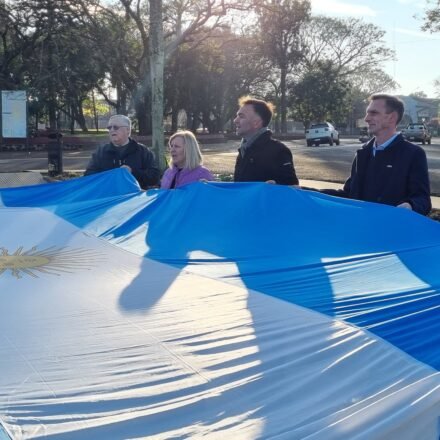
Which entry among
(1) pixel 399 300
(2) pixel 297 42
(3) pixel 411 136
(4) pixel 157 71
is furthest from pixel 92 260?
(2) pixel 297 42

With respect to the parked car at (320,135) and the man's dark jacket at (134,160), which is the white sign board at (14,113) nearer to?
the man's dark jacket at (134,160)

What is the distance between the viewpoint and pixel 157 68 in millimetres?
14016

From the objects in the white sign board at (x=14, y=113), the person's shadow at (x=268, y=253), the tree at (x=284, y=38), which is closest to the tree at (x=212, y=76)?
the tree at (x=284, y=38)

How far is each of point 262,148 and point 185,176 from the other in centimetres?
80

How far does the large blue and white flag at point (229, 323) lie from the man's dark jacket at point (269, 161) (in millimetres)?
491

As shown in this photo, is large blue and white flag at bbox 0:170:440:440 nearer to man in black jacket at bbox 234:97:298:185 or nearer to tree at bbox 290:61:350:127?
man in black jacket at bbox 234:97:298:185

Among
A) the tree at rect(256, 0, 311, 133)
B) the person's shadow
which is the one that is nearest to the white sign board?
the person's shadow

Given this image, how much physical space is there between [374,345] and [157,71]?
12.6 m

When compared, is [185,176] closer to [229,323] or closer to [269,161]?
[269,161]

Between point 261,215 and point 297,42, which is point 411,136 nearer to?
point 297,42

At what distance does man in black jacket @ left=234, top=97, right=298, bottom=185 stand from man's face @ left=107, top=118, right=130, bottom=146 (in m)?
1.68

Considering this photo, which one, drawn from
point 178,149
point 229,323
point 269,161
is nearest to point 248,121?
point 269,161

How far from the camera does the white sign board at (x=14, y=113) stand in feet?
65.6

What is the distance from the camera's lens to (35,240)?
431 cm
